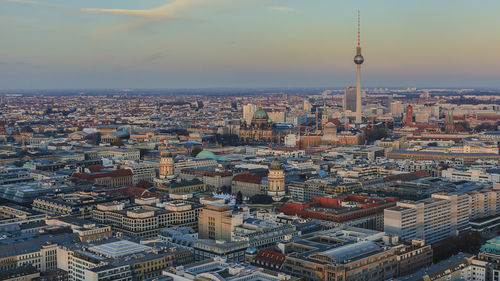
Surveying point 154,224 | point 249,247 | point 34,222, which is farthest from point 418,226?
point 34,222

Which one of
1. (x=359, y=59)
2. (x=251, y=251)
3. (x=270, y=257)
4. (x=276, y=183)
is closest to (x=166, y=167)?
(x=276, y=183)

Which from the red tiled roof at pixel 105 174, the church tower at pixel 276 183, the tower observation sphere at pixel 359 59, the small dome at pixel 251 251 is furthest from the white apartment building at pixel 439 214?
the tower observation sphere at pixel 359 59

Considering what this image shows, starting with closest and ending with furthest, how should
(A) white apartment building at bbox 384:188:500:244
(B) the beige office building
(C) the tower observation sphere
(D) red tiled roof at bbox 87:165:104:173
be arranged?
(B) the beige office building < (A) white apartment building at bbox 384:188:500:244 < (D) red tiled roof at bbox 87:165:104:173 < (C) the tower observation sphere

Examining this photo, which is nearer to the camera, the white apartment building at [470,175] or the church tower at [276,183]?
the church tower at [276,183]

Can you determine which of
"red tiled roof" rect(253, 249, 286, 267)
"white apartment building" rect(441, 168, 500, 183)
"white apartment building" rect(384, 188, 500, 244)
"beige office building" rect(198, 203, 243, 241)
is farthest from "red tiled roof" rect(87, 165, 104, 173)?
"white apartment building" rect(441, 168, 500, 183)

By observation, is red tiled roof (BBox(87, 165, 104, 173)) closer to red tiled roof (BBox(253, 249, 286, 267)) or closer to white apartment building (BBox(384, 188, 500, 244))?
white apartment building (BBox(384, 188, 500, 244))

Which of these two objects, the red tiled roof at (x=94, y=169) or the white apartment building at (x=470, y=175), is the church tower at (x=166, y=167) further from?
the white apartment building at (x=470, y=175)

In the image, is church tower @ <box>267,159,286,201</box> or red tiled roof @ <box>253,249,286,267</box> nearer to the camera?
red tiled roof @ <box>253,249,286,267</box>

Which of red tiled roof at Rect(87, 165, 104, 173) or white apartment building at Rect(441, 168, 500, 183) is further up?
red tiled roof at Rect(87, 165, 104, 173)

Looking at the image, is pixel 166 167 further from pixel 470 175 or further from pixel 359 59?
pixel 359 59

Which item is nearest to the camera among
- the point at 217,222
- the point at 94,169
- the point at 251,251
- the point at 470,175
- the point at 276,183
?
the point at 251,251

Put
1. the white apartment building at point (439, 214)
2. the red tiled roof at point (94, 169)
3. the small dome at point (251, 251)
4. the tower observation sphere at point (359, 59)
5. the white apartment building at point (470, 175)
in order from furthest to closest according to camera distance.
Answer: the tower observation sphere at point (359, 59) < the red tiled roof at point (94, 169) < the white apartment building at point (470, 175) < the white apartment building at point (439, 214) < the small dome at point (251, 251)
